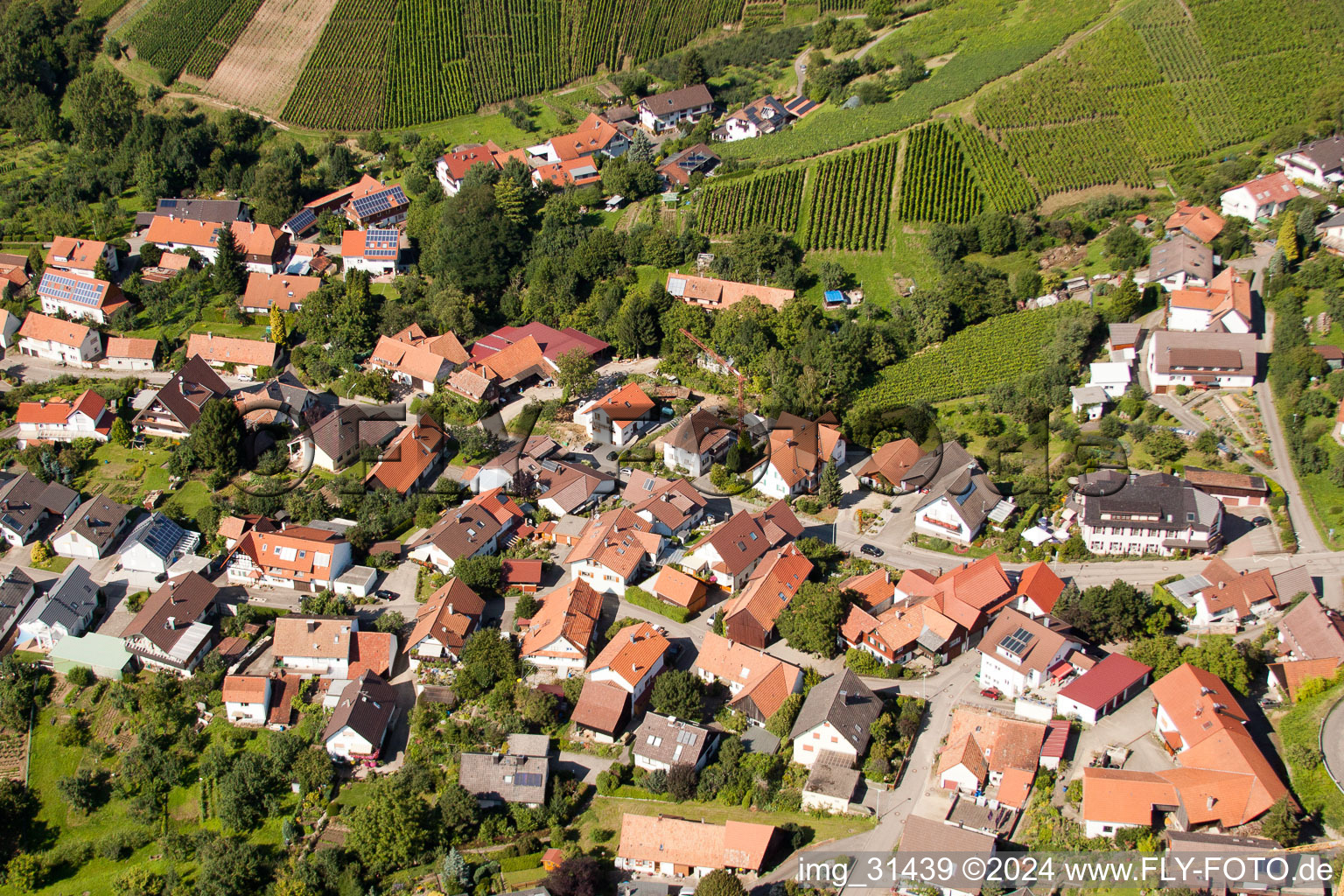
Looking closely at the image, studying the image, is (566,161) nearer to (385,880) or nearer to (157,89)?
(157,89)

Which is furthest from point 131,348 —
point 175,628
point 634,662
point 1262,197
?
point 1262,197

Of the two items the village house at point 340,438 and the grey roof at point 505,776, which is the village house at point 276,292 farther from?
the grey roof at point 505,776

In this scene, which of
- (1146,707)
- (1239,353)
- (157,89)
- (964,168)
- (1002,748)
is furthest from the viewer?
(157,89)

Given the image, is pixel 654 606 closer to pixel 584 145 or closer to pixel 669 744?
pixel 669 744

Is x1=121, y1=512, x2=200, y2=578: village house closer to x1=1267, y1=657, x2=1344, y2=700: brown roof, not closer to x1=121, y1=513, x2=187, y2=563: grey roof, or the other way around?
x1=121, y1=513, x2=187, y2=563: grey roof

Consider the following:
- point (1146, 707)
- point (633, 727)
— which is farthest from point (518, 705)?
point (1146, 707)

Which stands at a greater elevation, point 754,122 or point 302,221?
point 302,221
